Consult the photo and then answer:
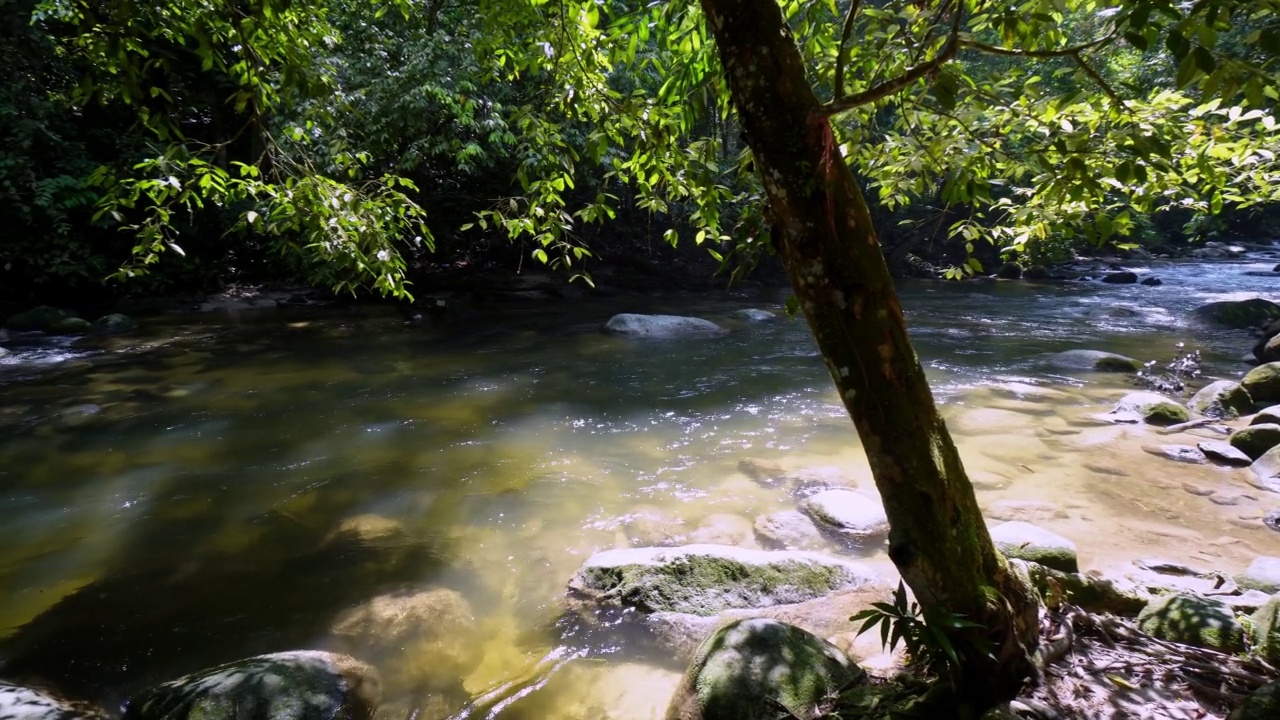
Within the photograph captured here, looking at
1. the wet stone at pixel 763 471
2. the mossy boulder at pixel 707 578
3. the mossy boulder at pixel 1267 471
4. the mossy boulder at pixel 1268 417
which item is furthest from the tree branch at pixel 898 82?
the mossy boulder at pixel 1268 417

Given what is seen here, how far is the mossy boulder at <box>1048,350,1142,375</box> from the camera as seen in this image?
9031mm

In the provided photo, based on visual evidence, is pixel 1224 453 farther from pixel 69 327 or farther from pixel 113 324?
pixel 69 327

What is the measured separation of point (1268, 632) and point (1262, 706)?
862mm

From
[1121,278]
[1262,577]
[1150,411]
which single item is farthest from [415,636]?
[1121,278]

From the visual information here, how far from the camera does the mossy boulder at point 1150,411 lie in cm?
680

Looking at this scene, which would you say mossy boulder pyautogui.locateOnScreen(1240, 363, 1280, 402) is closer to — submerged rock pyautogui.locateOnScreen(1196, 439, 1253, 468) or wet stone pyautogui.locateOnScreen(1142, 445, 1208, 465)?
submerged rock pyautogui.locateOnScreen(1196, 439, 1253, 468)

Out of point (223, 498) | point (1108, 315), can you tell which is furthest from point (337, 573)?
point (1108, 315)

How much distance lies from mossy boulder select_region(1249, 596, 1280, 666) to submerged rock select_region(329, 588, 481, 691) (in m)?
3.29

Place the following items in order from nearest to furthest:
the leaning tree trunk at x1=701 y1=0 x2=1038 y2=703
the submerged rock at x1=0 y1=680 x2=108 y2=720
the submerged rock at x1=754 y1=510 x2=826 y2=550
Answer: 1. the leaning tree trunk at x1=701 y1=0 x2=1038 y2=703
2. the submerged rock at x1=0 y1=680 x2=108 y2=720
3. the submerged rock at x1=754 y1=510 x2=826 y2=550

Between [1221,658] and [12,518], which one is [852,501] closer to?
[1221,658]

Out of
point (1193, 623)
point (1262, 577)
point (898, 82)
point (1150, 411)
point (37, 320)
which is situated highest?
point (898, 82)

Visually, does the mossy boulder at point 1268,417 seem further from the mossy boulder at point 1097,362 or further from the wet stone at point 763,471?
the wet stone at point 763,471

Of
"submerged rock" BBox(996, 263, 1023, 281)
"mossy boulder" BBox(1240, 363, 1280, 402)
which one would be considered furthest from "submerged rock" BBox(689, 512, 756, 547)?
"submerged rock" BBox(996, 263, 1023, 281)

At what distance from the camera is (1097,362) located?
9.18m
